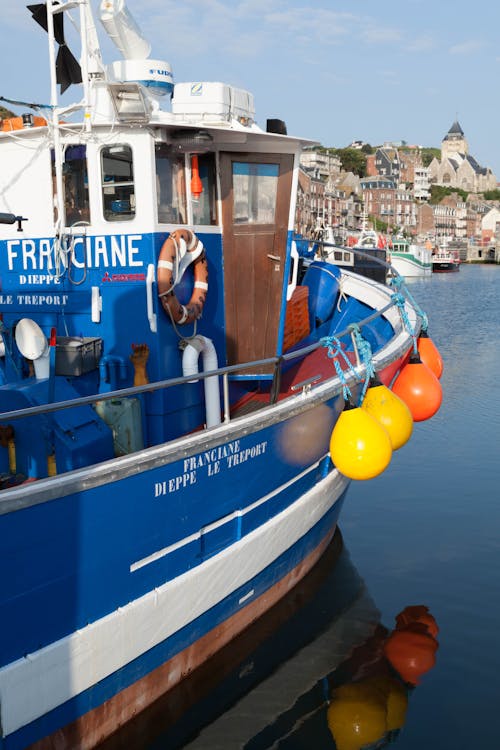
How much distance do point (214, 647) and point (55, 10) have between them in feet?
18.2

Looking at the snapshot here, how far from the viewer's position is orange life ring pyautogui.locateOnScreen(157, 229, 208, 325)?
6.50m

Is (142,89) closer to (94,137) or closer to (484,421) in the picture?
(94,137)

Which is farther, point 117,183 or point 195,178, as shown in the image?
point 195,178

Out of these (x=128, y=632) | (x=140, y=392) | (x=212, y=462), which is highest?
(x=140, y=392)

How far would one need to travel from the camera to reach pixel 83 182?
268 inches

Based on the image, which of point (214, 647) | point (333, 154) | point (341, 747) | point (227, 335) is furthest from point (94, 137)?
point (333, 154)

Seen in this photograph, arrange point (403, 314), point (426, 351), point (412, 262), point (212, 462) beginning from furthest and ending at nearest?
point (412, 262), point (426, 351), point (403, 314), point (212, 462)

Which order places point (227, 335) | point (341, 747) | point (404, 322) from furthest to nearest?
point (404, 322), point (227, 335), point (341, 747)

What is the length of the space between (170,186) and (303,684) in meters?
4.57

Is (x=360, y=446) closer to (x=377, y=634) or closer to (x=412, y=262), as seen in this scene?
(x=377, y=634)

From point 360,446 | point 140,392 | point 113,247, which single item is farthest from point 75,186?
point 360,446

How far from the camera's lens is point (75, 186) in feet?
22.5

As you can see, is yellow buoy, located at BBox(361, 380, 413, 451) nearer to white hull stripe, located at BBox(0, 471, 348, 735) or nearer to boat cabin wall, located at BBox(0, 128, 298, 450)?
white hull stripe, located at BBox(0, 471, 348, 735)

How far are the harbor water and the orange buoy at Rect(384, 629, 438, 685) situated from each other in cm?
9
